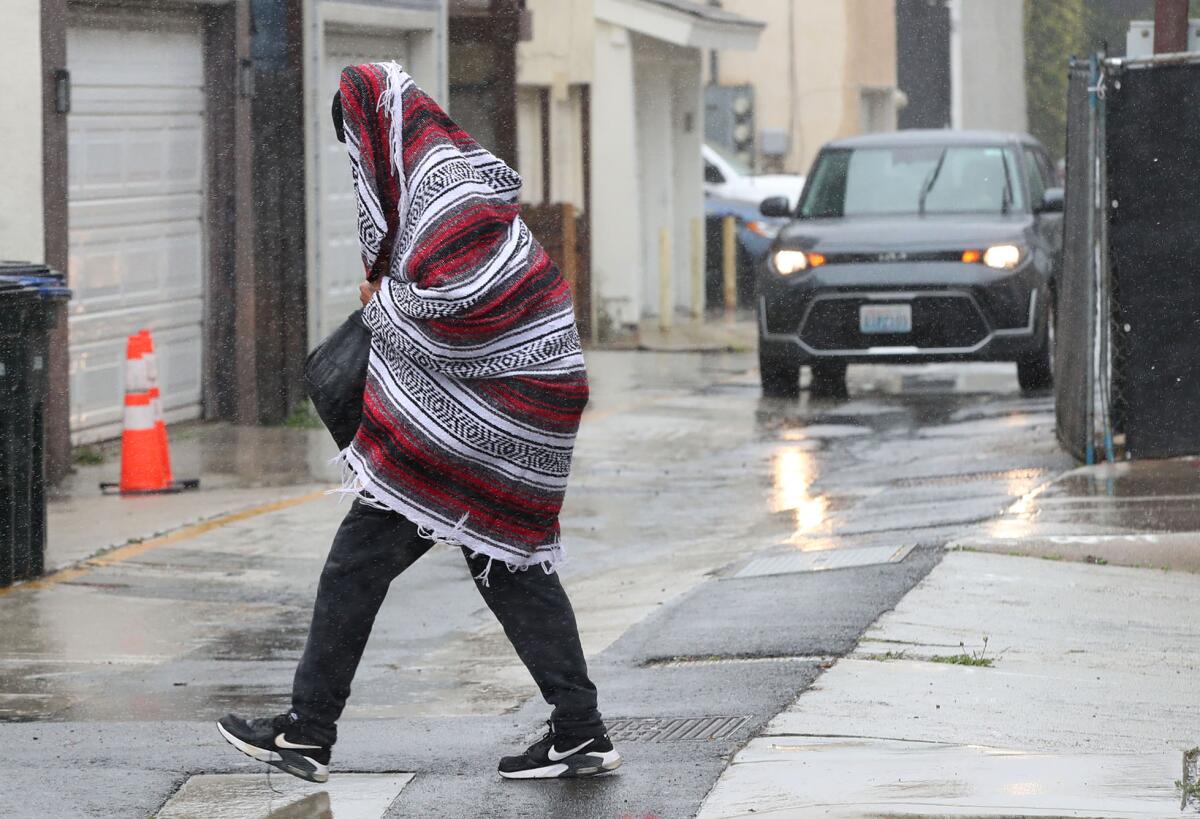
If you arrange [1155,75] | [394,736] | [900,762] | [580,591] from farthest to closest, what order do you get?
[1155,75], [580,591], [394,736], [900,762]

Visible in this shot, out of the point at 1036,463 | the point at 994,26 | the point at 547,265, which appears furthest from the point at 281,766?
the point at 994,26

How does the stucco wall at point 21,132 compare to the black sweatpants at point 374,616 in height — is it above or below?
above

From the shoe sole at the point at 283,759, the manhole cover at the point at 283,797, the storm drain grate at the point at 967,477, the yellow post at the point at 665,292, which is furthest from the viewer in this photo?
the yellow post at the point at 665,292

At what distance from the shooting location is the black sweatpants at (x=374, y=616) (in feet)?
16.0

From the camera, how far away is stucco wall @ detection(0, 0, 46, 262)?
1039cm

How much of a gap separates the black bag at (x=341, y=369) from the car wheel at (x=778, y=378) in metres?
9.39

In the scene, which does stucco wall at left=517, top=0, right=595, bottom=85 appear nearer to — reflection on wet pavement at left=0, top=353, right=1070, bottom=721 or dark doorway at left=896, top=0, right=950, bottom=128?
reflection on wet pavement at left=0, top=353, right=1070, bottom=721

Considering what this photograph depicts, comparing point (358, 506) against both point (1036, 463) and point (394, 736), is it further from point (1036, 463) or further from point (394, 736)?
point (1036, 463)

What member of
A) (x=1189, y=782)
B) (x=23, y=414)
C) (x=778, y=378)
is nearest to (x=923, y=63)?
(x=778, y=378)

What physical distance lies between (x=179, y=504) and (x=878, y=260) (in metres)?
5.54

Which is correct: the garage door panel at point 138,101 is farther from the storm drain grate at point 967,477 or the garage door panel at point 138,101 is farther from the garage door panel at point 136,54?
the storm drain grate at point 967,477


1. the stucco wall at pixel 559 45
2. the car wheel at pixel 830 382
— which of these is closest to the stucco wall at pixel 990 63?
the stucco wall at pixel 559 45

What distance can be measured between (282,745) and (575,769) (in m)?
0.66

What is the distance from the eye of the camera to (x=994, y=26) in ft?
131
